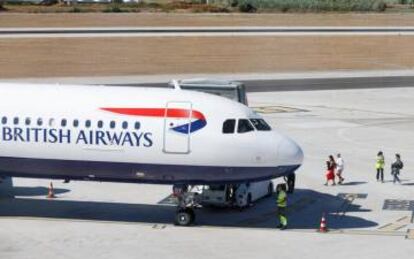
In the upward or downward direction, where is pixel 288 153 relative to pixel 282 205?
upward

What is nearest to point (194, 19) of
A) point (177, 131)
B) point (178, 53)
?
point (178, 53)

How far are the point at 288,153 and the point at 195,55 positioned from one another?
59325 mm

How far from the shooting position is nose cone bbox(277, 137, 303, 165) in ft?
105

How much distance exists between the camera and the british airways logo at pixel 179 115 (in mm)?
31781

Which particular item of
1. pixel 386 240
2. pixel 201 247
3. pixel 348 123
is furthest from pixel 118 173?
pixel 348 123

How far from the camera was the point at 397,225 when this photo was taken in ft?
109

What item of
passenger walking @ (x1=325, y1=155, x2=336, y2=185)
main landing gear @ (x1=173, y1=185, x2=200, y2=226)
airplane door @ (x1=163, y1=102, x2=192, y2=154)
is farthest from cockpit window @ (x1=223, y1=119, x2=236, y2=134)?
passenger walking @ (x1=325, y1=155, x2=336, y2=185)

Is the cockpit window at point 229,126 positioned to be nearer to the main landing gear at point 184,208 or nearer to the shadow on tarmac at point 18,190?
the main landing gear at point 184,208

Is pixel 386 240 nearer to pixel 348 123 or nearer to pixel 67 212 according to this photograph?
pixel 67 212

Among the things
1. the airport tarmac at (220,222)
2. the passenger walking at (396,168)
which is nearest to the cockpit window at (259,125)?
the airport tarmac at (220,222)

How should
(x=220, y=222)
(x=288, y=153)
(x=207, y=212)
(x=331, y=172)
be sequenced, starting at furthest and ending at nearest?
(x=331, y=172), (x=207, y=212), (x=220, y=222), (x=288, y=153)

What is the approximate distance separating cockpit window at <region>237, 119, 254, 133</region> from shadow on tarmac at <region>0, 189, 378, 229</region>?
10.8ft

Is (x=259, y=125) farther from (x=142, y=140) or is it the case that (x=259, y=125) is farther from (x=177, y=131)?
(x=142, y=140)

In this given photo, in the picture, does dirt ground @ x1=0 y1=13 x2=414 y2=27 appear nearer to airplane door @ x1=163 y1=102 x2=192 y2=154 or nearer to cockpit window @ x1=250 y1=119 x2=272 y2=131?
airplane door @ x1=163 y1=102 x2=192 y2=154
